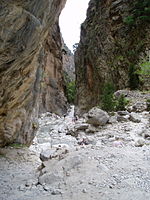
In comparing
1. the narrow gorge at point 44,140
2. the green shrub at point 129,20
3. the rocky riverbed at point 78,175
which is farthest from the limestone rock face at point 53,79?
the rocky riverbed at point 78,175

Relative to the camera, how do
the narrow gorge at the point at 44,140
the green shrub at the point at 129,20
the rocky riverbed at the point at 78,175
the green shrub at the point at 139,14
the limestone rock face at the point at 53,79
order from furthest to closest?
the limestone rock face at the point at 53,79, the green shrub at the point at 129,20, the green shrub at the point at 139,14, the narrow gorge at the point at 44,140, the rocky riverbed at the point at 78,175

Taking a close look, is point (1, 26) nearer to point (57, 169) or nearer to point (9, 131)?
point (57, 169)

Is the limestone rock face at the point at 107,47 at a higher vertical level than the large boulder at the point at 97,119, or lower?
higher

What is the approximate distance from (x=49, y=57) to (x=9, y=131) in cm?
2085

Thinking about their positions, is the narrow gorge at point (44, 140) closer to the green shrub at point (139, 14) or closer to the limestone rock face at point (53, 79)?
the green shrub at point (139, 14)

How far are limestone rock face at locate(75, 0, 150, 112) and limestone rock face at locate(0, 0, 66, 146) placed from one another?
11.4m

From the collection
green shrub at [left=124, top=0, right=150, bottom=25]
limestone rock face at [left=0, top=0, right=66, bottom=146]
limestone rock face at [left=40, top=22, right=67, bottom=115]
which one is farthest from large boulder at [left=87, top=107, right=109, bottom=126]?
limestone rock face at [left=40, top=22, right=67, bottom=115]

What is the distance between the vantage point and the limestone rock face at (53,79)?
23.5 meters

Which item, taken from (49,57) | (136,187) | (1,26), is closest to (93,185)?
(136,187)

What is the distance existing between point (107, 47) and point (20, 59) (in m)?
16.3

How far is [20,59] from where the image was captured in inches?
134

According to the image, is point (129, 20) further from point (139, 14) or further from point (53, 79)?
point (53, 79)

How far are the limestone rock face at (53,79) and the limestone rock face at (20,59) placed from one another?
17.0 m

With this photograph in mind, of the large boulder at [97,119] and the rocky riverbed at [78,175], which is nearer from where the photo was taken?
the rocky riverbed at [78,175]
